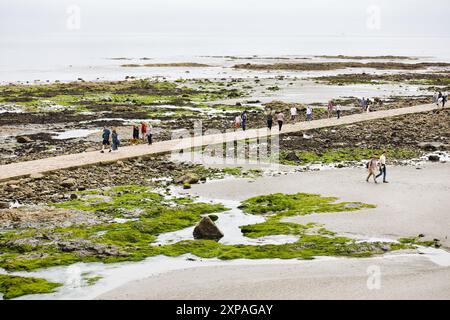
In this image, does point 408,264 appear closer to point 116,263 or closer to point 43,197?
point 116,263

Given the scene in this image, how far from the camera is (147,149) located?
120 feet

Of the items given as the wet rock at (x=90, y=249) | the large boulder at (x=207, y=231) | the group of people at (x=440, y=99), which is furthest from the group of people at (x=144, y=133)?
the group of people at (x=440, y=99)

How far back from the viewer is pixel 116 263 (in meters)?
19.8

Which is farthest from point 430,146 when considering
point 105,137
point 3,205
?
point 3,205

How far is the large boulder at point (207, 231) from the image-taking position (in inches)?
873

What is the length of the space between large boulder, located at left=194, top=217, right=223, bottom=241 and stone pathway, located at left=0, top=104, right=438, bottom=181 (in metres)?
11.2

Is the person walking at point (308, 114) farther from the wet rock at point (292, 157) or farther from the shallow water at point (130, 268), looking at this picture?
the shallow water at point (130, 268)

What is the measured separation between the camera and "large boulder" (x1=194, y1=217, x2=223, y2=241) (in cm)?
2217

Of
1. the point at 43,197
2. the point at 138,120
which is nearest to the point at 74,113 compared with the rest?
the point at 138,120

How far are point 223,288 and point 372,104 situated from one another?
46606 mm

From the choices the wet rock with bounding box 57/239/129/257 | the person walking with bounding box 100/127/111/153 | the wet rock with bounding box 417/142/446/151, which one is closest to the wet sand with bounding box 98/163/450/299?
the wet rock with bounding box 57/239/129/257

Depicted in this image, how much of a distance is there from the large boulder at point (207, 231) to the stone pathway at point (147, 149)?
36.7ft

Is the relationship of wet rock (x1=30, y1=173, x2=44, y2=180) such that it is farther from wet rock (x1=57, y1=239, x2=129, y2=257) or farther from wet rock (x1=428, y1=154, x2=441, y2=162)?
wet rock (x1=428, y1=154, x2=441, y2=162)

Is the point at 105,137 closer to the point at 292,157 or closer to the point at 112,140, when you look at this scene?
the point at 112,140
